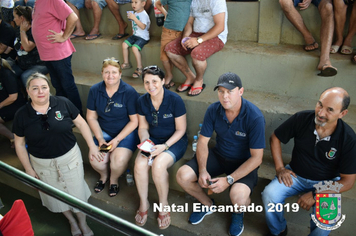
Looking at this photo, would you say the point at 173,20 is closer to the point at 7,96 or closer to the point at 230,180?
the point at 230,180

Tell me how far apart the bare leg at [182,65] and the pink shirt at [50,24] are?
1158mm

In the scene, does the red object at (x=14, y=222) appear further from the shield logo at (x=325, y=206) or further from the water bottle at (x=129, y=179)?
the shield logo at (x=325, y=206)

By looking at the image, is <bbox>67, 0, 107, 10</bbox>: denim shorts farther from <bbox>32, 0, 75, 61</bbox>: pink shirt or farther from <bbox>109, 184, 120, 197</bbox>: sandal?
<bbox>109, 184, 120, 197</bbox>: sandal

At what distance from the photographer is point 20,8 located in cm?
344

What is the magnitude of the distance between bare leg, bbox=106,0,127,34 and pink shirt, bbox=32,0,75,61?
0.90 m

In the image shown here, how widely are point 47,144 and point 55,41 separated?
1270mm

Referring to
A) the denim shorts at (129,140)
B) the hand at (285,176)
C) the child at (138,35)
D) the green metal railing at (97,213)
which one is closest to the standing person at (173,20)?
the child at (138,35)

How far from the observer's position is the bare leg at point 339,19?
8.80 feet

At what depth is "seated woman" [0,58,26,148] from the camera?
3.46 m

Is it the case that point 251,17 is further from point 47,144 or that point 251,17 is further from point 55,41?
point 47,144

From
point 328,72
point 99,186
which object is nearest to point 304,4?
point 328,72

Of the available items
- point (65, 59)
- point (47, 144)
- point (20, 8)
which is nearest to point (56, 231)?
point (47, 144)

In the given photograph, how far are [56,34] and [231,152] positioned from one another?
7.28ft

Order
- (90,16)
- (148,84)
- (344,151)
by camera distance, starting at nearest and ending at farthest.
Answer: (344,151)
(148,84)
(90,16)
